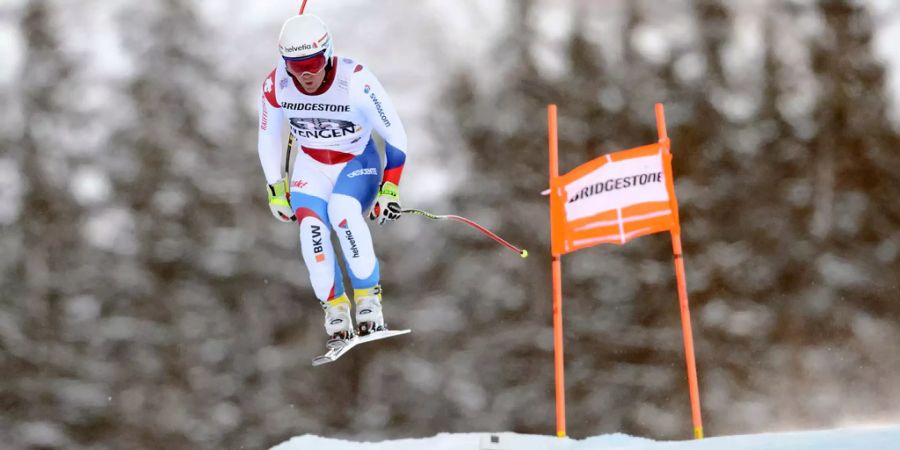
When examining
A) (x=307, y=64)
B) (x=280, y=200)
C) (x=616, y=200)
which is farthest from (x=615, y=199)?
(x=307, y=64)

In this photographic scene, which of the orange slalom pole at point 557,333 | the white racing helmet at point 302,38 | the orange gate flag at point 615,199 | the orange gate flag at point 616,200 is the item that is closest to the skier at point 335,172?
the white racing helmet at point 302,38

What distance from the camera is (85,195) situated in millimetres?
15914

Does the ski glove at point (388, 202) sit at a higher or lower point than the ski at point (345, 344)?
higher

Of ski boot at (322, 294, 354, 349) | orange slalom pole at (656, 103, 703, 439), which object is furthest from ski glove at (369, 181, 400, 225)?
orange slalom pole at (656, 103, 703, 439)

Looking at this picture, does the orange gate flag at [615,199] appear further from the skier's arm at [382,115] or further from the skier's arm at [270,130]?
the skier's arm at [270,130]

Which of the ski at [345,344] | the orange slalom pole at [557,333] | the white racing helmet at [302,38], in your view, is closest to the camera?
the white racing helmet at [302,38]

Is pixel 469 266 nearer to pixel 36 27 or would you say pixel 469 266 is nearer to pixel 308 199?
pixel 36 27

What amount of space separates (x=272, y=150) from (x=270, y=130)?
115mm

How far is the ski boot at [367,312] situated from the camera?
6.02 meters

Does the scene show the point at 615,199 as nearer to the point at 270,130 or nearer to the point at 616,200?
the point at 616,200

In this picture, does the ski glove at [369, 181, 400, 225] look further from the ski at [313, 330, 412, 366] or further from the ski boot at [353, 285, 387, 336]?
the ski at [313, 330, 412, 366]

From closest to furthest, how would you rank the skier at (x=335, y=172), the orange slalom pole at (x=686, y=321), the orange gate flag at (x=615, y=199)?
the skier at (x=335, y=172) → the orange slalom pole at (x=686, y=321) → the orange gate flag at (x=615, y=199)

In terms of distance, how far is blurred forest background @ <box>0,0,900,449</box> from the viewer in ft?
51.9

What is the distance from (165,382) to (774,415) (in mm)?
8971
